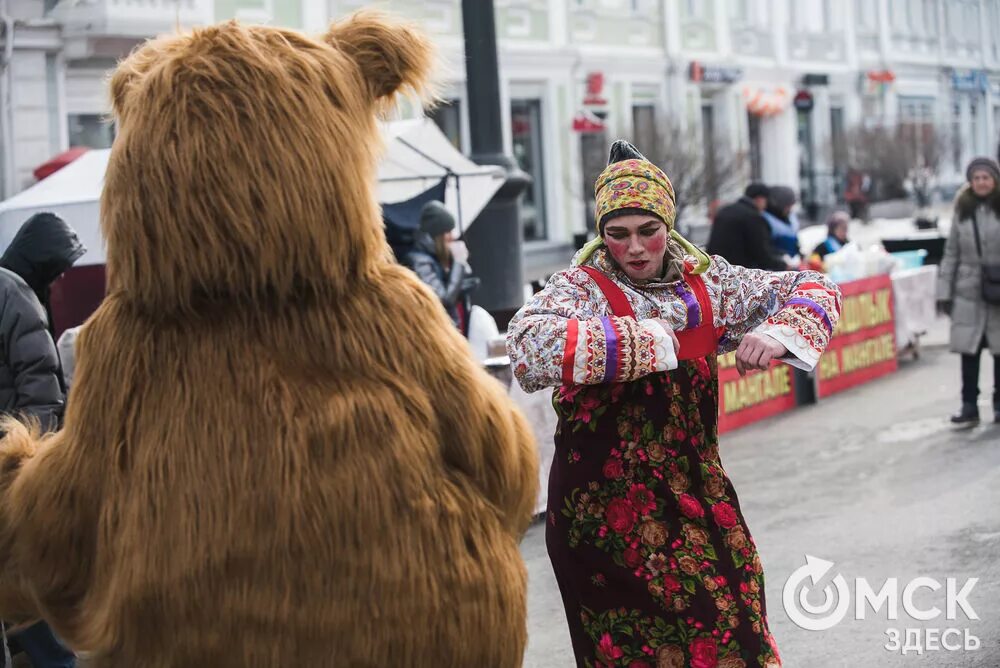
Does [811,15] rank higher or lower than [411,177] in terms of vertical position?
higher

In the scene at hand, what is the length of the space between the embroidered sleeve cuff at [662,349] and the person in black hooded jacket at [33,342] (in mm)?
2401

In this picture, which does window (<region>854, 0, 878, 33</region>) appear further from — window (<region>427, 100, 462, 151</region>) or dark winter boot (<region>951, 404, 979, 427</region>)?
dark winter boot (<region>951, 404, 979, 427</region>)

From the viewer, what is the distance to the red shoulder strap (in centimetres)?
316

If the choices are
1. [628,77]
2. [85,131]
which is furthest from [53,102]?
[628,77]

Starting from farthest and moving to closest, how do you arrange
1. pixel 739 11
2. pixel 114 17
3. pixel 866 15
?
1. pixel 866 15
2. pixel 739 11
3. pixel 114 17

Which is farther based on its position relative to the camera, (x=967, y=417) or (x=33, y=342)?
(x=967, y=417)

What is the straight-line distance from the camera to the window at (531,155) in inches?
1101

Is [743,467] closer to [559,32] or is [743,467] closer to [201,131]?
[201,131]

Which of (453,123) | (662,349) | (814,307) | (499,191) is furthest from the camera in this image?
(453,123)

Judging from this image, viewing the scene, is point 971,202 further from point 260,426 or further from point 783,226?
point 260,426

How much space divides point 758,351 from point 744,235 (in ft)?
26.2

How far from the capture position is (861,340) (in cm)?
1177

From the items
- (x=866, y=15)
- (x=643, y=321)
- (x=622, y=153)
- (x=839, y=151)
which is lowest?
(x=643, y=321)

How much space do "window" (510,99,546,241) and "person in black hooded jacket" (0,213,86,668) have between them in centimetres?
2327
